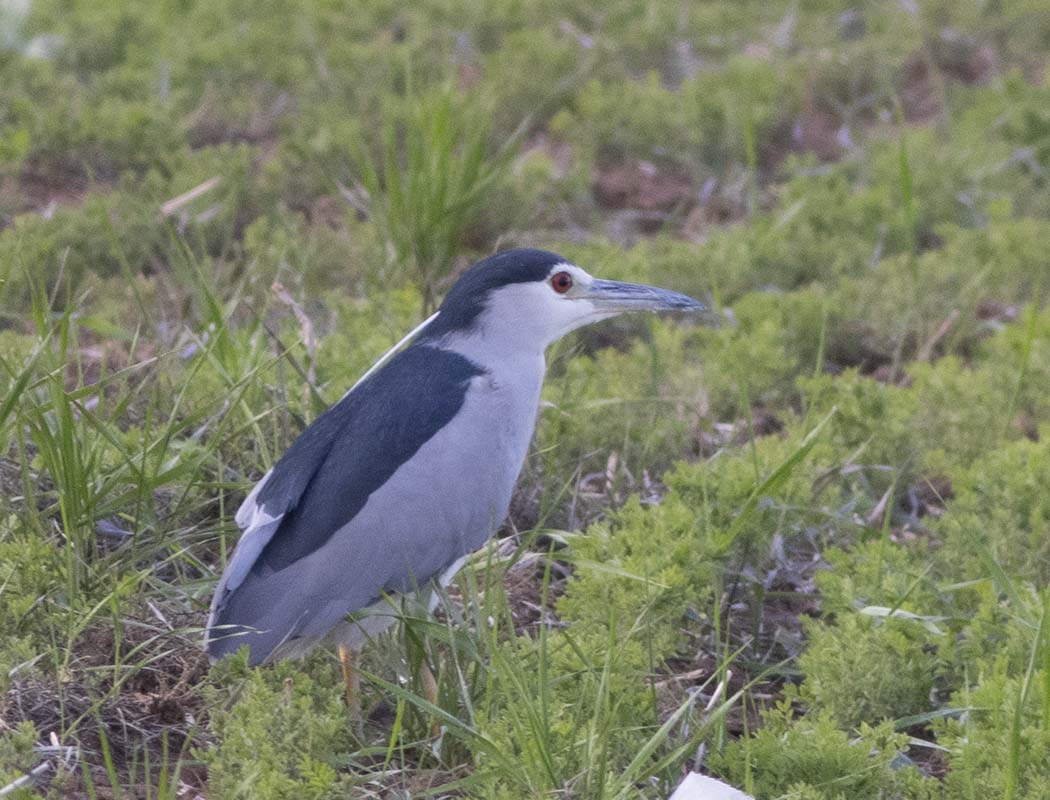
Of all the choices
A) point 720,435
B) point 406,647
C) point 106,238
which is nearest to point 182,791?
point 406,647

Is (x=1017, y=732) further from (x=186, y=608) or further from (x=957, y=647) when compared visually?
(x=186, y=608)

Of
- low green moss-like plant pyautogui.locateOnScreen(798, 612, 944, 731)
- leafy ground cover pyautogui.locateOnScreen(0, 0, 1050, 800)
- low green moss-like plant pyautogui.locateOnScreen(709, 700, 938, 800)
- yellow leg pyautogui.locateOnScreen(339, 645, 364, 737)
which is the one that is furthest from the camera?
low green moss-like plant pyautogui.locateOnScreen(798, 612, 944, 731)

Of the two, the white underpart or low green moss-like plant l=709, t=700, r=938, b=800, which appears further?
the white underpart

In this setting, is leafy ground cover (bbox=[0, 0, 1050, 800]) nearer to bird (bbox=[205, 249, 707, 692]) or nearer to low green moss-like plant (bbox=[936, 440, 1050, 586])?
low green moss-like plant (bbox=[936, 440, 1050, 586])

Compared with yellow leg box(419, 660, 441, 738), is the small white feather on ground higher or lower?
higher

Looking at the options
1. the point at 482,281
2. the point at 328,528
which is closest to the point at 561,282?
the point at 482,281

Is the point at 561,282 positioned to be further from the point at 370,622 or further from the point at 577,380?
the point at 370,622

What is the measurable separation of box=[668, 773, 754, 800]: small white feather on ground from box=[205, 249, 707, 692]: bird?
0.74m

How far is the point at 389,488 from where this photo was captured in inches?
145

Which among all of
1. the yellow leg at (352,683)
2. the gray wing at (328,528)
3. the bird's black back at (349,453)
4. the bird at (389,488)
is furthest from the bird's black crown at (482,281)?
the yellow leg at (352,683)

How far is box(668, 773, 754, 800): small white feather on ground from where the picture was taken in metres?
3.01

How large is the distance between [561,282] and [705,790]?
1684mm

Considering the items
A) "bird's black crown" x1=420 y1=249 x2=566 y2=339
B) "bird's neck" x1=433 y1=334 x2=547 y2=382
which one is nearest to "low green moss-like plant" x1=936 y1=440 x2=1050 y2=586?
"bird's neck" x1=433 y1=334 x2=547 y2=382

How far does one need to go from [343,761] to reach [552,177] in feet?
12.1
